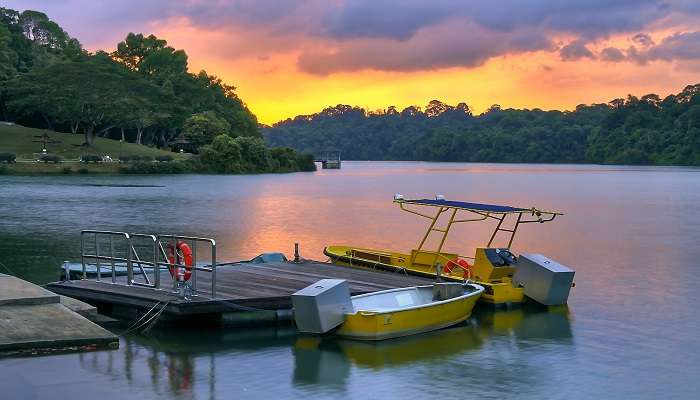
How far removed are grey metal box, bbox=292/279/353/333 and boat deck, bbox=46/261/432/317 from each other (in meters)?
1.31

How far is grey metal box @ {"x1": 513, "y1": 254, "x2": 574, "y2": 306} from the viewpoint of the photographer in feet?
68.2

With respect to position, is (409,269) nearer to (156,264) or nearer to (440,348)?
(440,348)

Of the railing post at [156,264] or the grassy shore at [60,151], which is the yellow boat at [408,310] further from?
the grassy shore at [60,151]

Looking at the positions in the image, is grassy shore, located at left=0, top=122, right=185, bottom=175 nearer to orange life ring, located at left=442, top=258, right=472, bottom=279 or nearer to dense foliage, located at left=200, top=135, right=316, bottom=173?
dense foliage, located at left=200, top=135, right=316, bottom=173

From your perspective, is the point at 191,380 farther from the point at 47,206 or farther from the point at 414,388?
the point at 47,206

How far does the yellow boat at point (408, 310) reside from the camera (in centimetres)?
1667

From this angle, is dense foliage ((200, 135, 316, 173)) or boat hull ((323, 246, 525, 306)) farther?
dense foliage ((200, 135, 316, 173))

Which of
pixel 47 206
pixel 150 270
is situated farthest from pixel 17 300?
pixel 47 206

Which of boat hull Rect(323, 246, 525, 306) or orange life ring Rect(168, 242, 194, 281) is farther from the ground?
orange life ring Rect(168, 242, 194, 281)

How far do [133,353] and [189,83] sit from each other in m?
131

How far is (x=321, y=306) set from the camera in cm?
1633

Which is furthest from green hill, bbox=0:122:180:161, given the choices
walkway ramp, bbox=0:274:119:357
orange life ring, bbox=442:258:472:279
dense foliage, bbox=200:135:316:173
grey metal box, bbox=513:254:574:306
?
walkway ramp, bbox=0:274:119:357

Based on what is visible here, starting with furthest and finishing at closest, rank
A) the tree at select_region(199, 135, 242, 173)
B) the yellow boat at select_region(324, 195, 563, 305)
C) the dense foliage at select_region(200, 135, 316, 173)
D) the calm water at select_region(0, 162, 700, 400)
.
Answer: the dense foliage at select_region(200, 135, 316, 173), the tree at select_region(199, 135, 242, 173), the yellow boat at select_region(324, 195, 563, 305), the calm water at select_region(0, 162, 700, 400)

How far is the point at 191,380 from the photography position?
14406 mm
